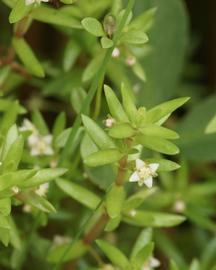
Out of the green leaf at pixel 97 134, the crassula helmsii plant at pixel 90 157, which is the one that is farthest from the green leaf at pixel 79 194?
the green leaf at pixel 97 134

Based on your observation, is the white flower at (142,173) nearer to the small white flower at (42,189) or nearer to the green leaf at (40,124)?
the small white flower at (42,189)

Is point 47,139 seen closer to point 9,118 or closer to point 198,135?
point 9,118

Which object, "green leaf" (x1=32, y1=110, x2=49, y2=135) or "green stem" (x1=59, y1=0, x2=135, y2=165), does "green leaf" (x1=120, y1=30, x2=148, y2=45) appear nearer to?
"green stem" (x1=59, y1=0, x2=135, y2=165)

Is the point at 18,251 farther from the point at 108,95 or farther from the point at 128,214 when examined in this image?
the point at 108,95

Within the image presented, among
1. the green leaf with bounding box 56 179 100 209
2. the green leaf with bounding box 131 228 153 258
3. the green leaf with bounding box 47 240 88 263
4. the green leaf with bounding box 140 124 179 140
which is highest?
the green leaf with bounding box 140 124 179 140

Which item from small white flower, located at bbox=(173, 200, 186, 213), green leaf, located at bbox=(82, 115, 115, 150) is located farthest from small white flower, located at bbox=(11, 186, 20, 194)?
small white flower, located at bbox=(173, 200, 186, 213)

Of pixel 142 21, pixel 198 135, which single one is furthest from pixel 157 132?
pixel 198 135
